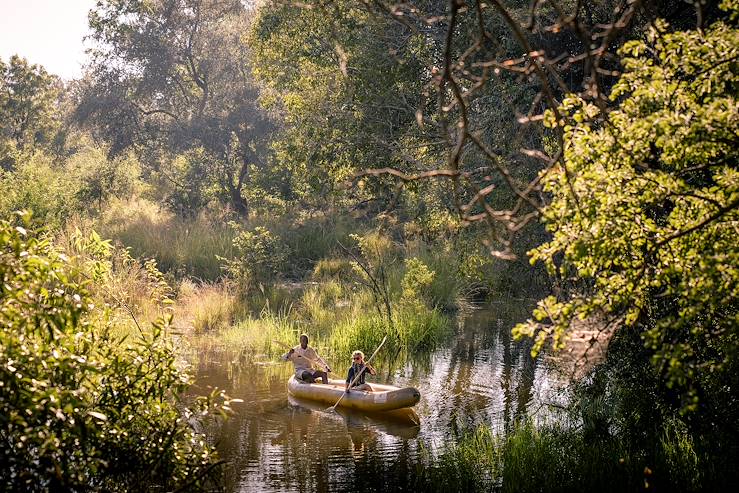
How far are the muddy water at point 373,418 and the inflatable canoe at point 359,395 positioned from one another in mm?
139

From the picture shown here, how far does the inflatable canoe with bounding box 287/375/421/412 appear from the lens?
11.4 metres

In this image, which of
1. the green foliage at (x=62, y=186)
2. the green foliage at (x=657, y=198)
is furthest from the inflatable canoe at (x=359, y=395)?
the green foliage at (x=62, y=186)

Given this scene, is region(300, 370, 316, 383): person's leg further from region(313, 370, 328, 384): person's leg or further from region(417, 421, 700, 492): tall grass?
region(417, 421, 700, 492): tall grass

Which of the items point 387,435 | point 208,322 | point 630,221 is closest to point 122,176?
point 208,322

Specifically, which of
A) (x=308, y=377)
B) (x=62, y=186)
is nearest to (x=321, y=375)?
(x=308, y=377)

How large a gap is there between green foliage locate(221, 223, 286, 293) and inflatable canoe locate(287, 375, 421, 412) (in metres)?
5.84

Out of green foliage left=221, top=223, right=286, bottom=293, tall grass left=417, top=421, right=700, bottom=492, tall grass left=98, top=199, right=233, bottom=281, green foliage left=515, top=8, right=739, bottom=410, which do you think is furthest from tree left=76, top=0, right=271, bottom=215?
green foliage left=515, top=8, right=739, bottom=410

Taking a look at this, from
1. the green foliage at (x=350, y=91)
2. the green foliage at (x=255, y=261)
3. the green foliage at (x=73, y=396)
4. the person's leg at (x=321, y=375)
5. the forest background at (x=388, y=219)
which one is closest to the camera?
the green foliage at (x=73, y=396)

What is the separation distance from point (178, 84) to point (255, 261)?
13050 mm

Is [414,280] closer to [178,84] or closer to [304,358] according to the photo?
[304,358]

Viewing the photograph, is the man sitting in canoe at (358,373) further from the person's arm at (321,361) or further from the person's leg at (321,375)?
the person's arm at (321,361)

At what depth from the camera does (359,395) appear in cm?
1191

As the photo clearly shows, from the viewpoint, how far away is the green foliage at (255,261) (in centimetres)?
1902

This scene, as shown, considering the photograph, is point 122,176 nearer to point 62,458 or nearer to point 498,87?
point 498,87
